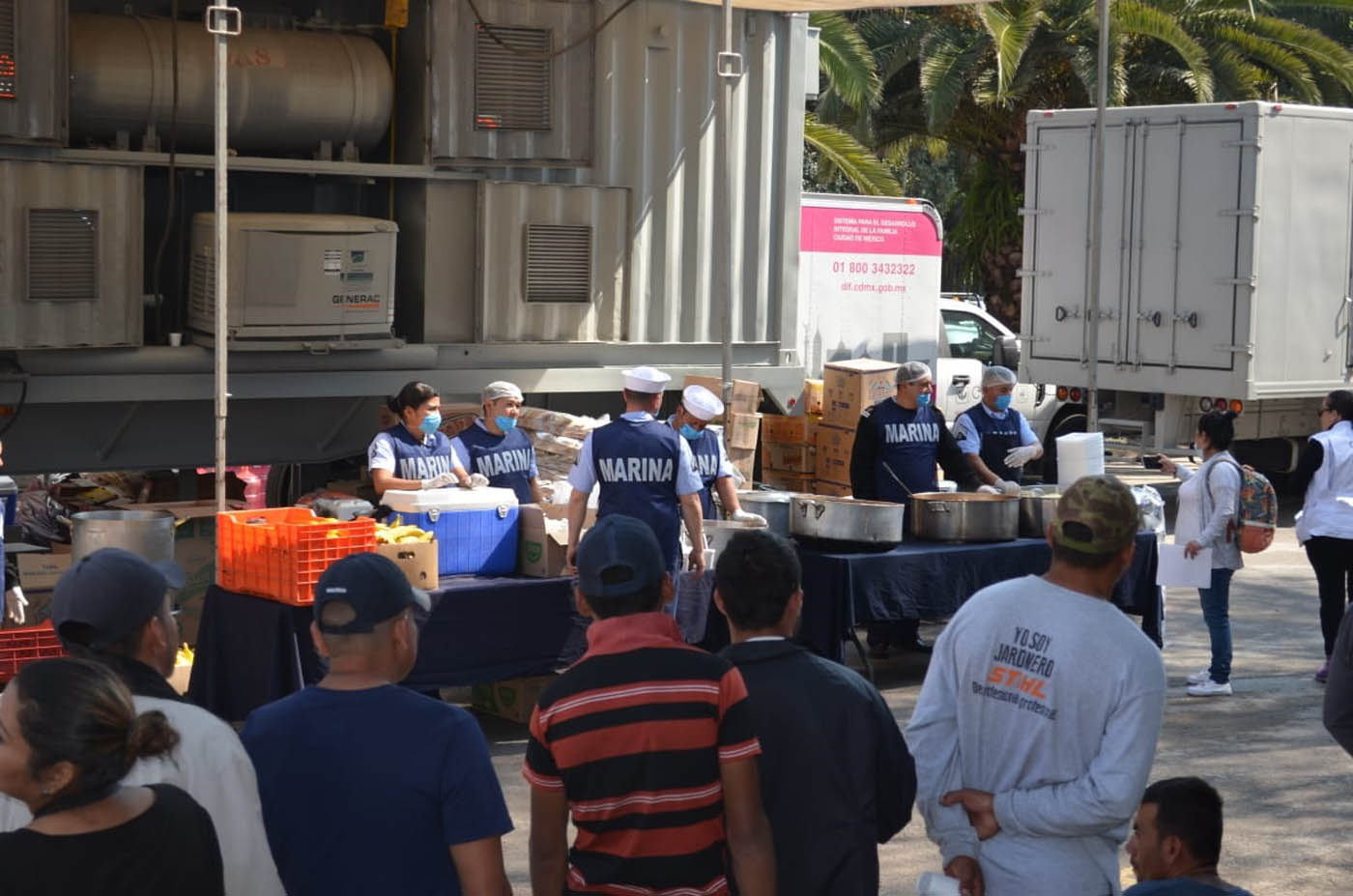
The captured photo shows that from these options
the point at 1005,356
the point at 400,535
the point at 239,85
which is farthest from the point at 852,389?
the point at 1005,356

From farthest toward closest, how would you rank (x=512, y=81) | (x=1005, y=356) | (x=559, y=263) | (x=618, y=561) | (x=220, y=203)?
1. (x=1005, y=356)
2. (x=559, y=263)
3. (x=512, y=81)
4. (x=220, y=203)
5. (x=618, y=561)

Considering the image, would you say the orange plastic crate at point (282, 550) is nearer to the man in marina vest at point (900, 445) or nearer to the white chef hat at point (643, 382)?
the white chef hat at point (643, 382)

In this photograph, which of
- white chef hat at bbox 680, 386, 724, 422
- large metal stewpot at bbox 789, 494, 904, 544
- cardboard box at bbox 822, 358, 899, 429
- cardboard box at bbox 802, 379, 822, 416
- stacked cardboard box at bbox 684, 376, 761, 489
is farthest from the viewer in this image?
cardboard box at bbox 802, 379, 822, 416

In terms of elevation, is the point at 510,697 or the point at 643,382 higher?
the point at 643,382

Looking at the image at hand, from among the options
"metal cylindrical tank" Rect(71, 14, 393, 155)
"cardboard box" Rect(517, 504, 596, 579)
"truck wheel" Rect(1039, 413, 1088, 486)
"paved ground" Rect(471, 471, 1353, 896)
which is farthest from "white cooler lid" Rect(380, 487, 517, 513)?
"truck wheel" Rect(1039, 413, 1088, 486)

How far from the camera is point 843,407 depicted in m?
12.0

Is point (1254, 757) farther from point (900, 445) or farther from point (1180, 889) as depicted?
point (1180, 889)

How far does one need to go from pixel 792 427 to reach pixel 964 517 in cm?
312

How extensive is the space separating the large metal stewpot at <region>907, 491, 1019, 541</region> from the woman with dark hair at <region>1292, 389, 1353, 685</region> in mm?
1545

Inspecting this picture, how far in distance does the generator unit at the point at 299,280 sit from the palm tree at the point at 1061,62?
1198 cm

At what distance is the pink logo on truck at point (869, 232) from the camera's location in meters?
14.7

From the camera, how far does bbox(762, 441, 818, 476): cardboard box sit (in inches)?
484

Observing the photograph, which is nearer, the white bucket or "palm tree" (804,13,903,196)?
the white bucket

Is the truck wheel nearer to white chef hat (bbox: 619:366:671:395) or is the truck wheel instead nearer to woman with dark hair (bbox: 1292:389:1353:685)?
woman with dark hair (bbox: 1292:389:1353:685)
